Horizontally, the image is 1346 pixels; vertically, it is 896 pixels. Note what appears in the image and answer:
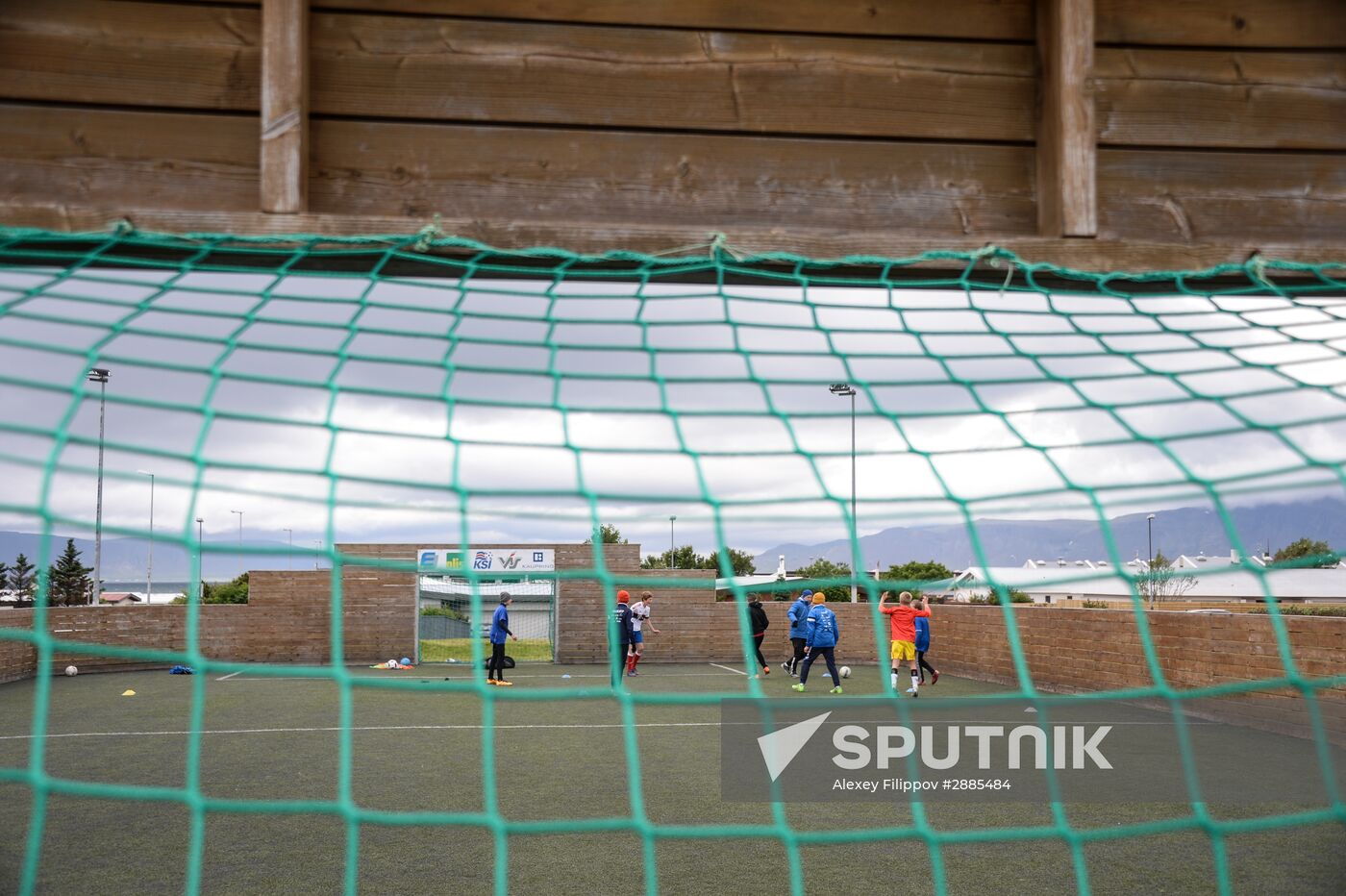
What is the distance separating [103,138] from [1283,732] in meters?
10.2

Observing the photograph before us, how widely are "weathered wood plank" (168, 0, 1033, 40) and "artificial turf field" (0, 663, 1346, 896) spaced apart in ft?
5.55

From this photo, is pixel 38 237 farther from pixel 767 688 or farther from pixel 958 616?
pixel 958 616

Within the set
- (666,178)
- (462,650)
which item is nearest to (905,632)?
(666,178)

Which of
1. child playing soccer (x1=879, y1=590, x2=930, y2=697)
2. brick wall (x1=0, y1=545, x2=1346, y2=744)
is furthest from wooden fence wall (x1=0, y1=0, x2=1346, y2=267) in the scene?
child playing soccer (x1=879, y1=590, x2=930, y2=697)

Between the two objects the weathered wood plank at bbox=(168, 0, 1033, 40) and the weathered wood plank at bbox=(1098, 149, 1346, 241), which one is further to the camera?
the weathered wood plank at bbox=(1098, 149, 1346, 241)

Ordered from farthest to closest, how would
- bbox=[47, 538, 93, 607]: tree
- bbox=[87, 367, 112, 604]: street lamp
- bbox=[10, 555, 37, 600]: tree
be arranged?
bbox=[10, 555, 37, 600]: tree → bbox=[47, 538, 93, 607]: tree → bbox=[87, 367, 112, 604]: street lamp

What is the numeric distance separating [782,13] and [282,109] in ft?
4.22

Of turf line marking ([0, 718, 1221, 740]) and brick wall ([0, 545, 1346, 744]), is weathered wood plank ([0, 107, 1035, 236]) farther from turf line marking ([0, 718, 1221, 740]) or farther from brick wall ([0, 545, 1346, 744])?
brick wall ([0, 545, 1346, 744])

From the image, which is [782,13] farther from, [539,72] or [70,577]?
[70,577]

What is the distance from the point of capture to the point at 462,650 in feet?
75.1

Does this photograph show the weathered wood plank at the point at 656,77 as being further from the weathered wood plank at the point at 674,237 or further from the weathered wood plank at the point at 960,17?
the weathered wood plank at the point at 674,237

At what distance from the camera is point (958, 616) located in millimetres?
16281

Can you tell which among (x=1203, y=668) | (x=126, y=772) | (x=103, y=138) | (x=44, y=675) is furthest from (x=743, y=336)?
(x=1203, y=668)

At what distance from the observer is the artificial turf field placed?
4.63 m
